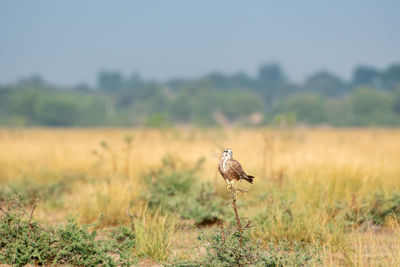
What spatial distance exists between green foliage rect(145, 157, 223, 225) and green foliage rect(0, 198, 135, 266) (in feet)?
4.39

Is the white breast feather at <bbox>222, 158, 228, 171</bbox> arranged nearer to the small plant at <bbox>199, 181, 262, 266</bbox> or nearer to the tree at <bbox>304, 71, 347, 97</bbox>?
the small plant at <bbox>199, 181, 262, 266</bbox>

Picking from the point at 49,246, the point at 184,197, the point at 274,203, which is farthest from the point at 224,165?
the point at 184,197

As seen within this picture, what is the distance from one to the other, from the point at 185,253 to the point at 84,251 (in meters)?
1.07

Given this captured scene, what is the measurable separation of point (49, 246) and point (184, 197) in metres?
2.91

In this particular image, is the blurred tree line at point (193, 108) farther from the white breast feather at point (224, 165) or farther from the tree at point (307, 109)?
the white breast feather at point (224, 165)

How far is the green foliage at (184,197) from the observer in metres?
6.80

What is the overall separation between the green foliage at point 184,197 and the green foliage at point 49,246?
1339 millimetres

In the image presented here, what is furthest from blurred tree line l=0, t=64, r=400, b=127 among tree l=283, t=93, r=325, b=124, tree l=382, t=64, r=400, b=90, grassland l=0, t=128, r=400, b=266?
grassland l=0, t=128, r=400, b=266

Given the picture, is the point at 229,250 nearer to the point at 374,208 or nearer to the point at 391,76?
the point at 374,208

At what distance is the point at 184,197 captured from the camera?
743cm

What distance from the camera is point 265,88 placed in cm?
16625

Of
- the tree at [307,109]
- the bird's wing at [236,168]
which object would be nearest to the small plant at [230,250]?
the bird's wing at [236,168]

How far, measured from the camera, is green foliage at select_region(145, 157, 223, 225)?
22.3 ft

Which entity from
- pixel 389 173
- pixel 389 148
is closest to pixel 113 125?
pixel 389 148
